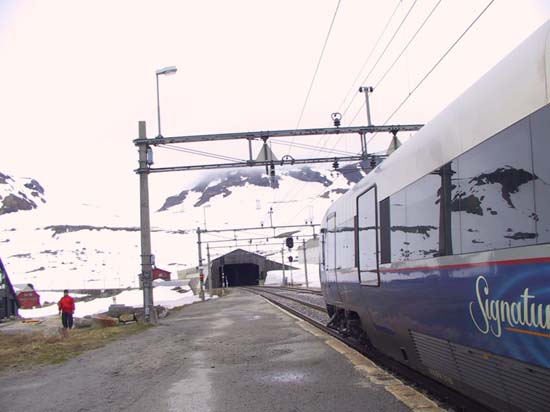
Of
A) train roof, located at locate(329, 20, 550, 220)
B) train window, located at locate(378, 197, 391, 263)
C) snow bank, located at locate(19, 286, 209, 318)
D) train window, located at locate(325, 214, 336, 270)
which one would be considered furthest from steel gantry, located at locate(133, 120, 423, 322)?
snow bank, located at locate(19, 286, 209, 318)

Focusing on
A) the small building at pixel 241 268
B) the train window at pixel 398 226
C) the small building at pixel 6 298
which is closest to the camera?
the train window at pixel 398 226

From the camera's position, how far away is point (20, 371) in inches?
437

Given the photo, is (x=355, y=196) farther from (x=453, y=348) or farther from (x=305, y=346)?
(x=453, y=348)

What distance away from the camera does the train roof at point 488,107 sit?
3.96 metres

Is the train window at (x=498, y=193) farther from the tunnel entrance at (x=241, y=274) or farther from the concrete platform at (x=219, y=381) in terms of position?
the tunnel entrance at (x=241, y=274)

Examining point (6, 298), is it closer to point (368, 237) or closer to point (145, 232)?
point (145, 232)

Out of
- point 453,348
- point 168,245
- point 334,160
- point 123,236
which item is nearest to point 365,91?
point 334,160

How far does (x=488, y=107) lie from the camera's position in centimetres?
466

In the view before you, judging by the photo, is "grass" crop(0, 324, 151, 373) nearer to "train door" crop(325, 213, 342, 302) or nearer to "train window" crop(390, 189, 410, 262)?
"train door" crop(325, 213, 342, 302)

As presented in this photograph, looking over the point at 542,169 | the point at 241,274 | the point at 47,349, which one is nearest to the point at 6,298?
the point at 47,349

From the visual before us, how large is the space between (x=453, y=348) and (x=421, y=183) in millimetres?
1878

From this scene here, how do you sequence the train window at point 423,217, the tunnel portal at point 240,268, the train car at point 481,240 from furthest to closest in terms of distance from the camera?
the tunnel portal at point 240,268 < the train window at point 423,217 < the train car at point 481,240

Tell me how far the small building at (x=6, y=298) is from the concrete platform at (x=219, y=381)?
2337 cm

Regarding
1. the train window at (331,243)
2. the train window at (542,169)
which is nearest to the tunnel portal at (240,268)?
the train window at (331,243)
